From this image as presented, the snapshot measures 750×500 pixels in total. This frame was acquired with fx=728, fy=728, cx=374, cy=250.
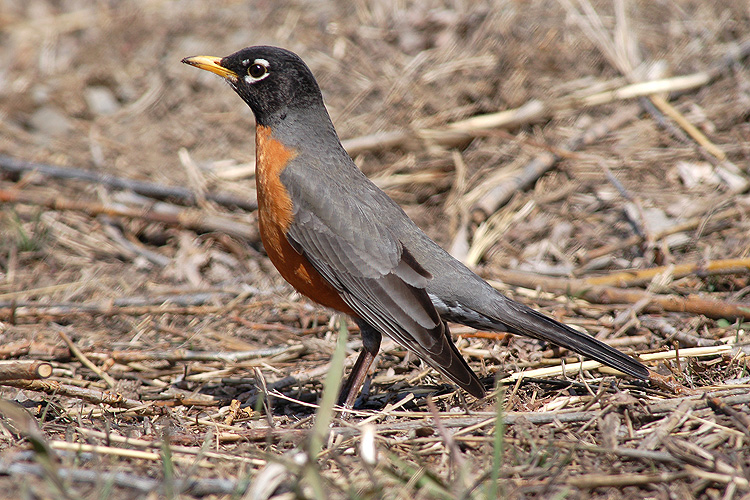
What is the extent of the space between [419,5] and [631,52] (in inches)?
93.5

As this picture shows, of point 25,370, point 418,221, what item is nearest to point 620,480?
point 25,370

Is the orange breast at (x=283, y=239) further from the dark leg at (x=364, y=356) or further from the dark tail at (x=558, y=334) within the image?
the dark tail at (x=558, y=334)

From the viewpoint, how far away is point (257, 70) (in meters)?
4.43

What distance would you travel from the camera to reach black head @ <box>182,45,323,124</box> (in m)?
4.41

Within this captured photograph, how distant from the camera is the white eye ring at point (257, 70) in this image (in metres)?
4.41

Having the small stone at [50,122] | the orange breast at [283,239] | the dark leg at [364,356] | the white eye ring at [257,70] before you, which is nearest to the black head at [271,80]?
the white eye ring at [257,70]

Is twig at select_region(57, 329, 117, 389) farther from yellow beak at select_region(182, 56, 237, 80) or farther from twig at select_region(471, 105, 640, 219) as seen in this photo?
twig at select_region(471, 105, 640, 219)

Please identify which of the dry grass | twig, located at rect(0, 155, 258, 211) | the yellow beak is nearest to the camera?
the dry grass

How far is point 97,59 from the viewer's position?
818cm

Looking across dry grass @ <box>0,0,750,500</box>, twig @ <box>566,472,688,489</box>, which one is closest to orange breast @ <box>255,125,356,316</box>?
dry grass @ <box>0,0,750,500</box>

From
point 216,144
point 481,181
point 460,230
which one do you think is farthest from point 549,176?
point 216,144

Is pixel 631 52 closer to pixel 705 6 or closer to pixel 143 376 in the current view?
pixel 705 6

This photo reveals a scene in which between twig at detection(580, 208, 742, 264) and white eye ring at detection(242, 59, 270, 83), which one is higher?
white eye ring at detection(242, 59, 270, 83)

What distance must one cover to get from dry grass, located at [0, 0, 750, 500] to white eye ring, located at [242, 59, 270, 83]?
1555 mm
